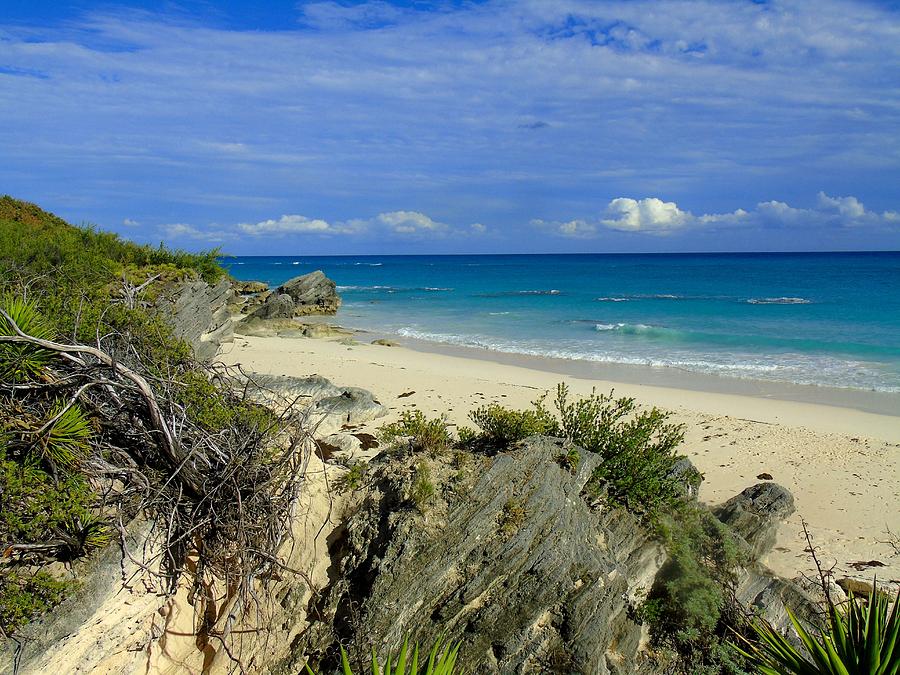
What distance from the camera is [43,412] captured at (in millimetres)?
4430

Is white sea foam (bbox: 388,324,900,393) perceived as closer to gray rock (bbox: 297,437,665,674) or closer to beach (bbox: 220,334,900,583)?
beach (bbox: 220,334,900,583)

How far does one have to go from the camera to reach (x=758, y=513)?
880 centimetres

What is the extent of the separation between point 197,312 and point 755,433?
503 inches

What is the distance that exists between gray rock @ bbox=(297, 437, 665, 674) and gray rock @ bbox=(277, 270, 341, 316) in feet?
117

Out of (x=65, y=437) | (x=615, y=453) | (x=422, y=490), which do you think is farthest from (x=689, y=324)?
(x=65, y=437)

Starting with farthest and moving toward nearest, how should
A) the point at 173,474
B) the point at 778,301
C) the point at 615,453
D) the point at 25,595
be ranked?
the point at 778,301 → the point at 615,453 → the point at 173,474 → the point at 25,595

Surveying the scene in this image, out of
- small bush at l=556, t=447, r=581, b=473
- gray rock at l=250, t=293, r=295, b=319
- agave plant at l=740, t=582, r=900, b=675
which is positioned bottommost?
agave plant at l=740, t=582, r=900, b=675

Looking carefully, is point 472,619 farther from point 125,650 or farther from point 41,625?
point 41,625

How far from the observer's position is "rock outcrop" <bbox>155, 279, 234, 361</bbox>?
41.9 feet

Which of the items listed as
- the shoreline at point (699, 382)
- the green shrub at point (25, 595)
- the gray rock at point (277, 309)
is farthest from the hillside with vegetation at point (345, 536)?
the gray rock at point (277, 309)

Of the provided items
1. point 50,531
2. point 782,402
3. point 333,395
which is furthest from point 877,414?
point 50,531

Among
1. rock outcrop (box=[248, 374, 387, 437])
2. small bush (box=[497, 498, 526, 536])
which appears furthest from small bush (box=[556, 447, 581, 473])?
rock outcrop (box=[248, 374, 387, 437])

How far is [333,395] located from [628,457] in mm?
8344

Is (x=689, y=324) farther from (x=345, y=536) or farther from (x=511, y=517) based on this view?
(x=345, y=536)
